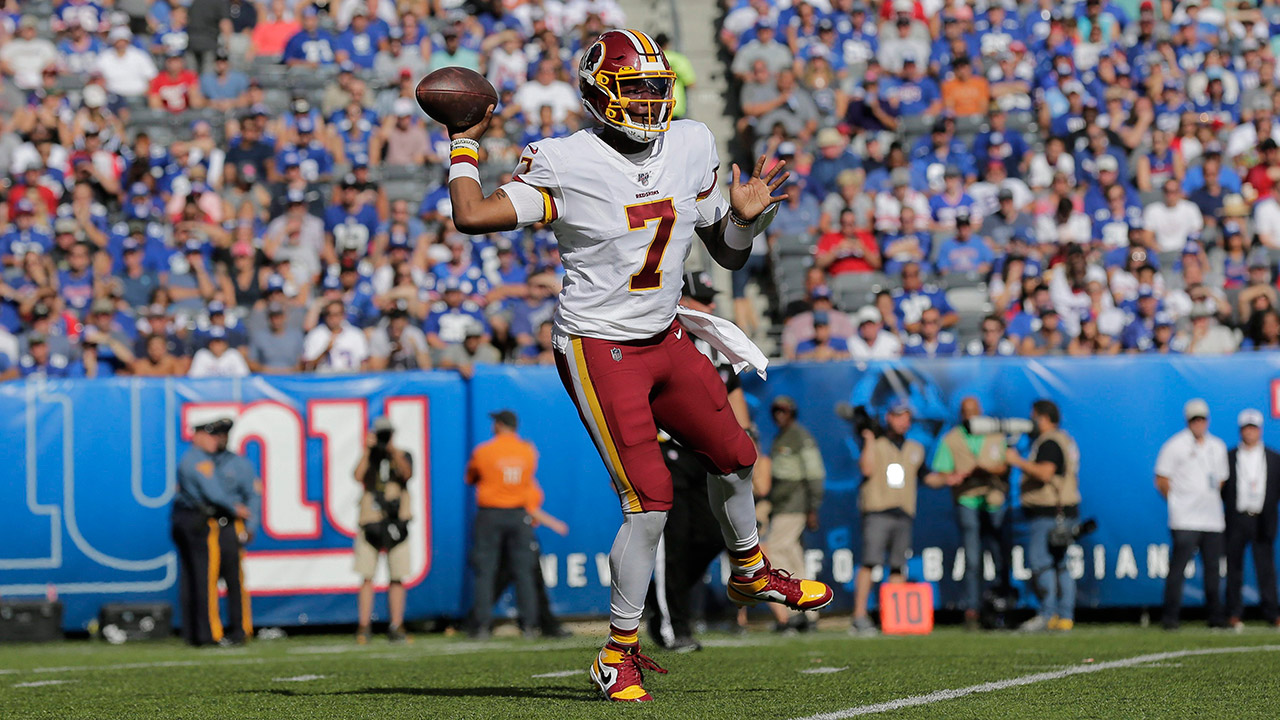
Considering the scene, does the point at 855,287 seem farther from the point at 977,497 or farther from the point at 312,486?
the point at 312,486

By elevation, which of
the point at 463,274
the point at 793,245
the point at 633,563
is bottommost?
the point at 633,563

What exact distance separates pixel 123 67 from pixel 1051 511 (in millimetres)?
10212

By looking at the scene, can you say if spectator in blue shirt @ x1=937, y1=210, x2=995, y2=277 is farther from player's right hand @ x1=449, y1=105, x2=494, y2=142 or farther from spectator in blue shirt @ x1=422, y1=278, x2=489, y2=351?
player's right hand @ x1=449, y1=105, x2=494, y2=142

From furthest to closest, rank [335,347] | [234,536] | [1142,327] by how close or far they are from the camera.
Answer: [1142,327], [335,347], [234,536]

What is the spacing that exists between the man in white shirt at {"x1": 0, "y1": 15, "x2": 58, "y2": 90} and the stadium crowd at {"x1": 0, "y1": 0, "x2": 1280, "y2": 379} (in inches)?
1.2

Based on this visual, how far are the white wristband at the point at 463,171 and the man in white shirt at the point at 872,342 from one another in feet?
26.9

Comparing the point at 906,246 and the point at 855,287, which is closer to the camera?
the point at 855,287

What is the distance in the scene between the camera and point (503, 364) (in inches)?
504

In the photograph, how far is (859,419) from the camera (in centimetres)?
1268

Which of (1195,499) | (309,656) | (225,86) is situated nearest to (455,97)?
(309,656)

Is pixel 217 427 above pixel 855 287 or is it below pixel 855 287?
below

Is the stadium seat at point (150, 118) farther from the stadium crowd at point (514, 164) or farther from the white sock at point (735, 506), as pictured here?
the white sock at point (735, 506)

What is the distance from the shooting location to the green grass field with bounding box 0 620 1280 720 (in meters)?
5.52

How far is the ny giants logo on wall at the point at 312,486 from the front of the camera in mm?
12414
